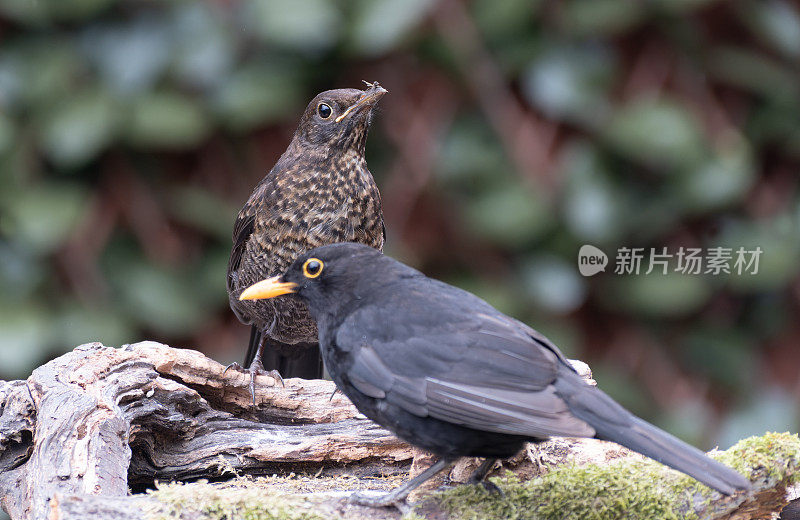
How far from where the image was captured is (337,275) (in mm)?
2803

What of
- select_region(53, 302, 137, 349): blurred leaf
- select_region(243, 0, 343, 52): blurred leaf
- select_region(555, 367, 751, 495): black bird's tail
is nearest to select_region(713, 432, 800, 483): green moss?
select_region(555, 367, 751, 495): black bird's tail

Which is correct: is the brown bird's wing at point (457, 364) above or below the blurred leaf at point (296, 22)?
below

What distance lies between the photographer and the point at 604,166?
4.58 metres

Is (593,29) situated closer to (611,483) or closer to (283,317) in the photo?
(283,317)

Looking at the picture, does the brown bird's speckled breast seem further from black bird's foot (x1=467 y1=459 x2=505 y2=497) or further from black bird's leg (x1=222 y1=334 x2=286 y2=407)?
black bird's foot (x1=467 y1=459 x2=505 y2=497)

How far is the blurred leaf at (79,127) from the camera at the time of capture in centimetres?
420

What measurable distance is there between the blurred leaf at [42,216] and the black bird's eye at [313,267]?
1841 millimetres

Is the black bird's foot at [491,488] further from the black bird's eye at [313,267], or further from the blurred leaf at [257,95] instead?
the blurred leaf at [257,95]

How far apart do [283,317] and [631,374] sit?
2141mm

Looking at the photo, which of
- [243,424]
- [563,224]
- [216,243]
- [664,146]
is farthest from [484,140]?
[243,424]

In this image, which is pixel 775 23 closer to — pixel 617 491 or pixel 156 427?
pixel 617 491

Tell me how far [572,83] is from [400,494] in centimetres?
248

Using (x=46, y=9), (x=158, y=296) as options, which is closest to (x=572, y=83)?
(x=158, y=296)

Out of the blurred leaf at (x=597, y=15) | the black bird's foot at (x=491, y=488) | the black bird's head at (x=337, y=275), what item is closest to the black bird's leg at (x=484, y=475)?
the black bird's foot at (x=491, y=488)
